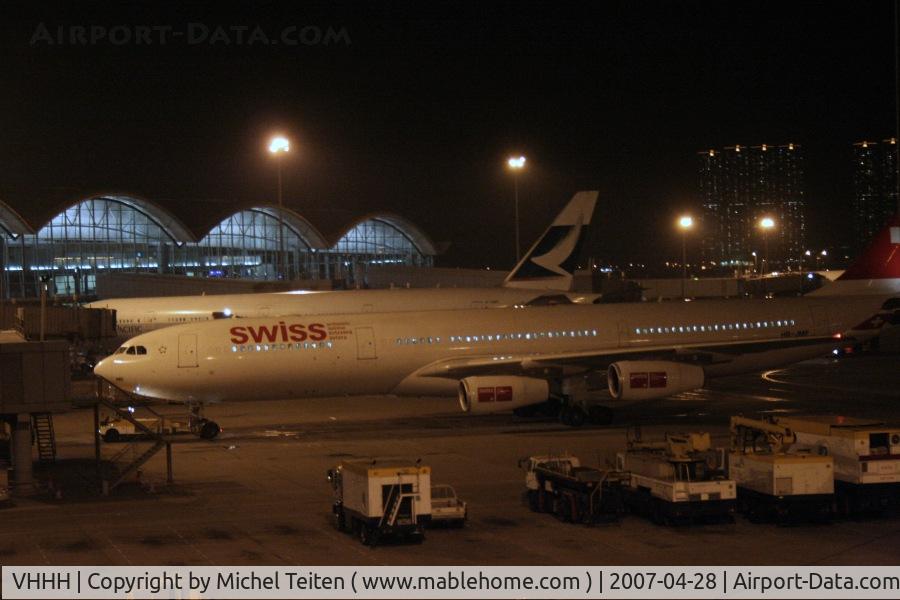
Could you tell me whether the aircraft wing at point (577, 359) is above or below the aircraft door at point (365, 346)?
below

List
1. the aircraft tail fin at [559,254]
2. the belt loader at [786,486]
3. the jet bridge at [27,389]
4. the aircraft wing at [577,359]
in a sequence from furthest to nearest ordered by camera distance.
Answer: the aircraft tail fin at [559,254], the aircraft wing at [577,359], the jet bridge at [27,389], the belt loader at [786,486]

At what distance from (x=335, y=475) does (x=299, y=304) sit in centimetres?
2892

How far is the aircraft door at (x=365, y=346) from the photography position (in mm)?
32250

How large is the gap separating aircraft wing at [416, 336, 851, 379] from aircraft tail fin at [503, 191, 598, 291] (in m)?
26.7

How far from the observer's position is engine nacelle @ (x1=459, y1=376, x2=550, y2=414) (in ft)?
101

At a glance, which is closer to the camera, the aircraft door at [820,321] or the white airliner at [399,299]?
the aircraft door at [820,321]

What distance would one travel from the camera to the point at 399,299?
1997 inches

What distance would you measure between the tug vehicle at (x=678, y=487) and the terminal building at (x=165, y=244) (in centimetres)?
4951

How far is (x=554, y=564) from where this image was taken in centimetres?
1627

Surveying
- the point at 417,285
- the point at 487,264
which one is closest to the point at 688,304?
the point at 417,285

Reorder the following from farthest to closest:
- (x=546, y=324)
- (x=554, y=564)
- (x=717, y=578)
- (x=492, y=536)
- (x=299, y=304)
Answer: (x=299, y=304) → (x=546, y=324) → (x=492, y=536) → (x=554, y=564) → (x=717, y=578)

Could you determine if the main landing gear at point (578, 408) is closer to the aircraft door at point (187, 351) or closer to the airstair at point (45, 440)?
the aircraft door at point (187, 351)

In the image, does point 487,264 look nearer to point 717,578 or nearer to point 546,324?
point 546,324

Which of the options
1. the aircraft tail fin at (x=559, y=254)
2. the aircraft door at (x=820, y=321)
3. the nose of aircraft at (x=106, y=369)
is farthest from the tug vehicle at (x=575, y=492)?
the aircraft tail fin at (x=559, y=254)
